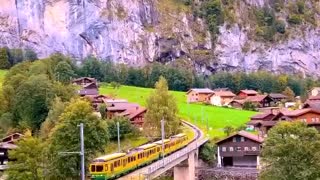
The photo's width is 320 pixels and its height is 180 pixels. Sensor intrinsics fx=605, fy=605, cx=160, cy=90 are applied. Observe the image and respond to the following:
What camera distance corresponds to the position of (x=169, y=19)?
182 meters

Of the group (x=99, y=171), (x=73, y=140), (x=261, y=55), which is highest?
(x=261, y=55)

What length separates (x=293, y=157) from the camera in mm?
42156

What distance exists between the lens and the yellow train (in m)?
38.6

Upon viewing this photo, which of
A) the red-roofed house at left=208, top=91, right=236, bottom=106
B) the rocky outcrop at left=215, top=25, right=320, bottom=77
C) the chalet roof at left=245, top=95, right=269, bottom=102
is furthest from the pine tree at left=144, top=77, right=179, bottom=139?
the rocky outcrop at left=215, top=25, right=320, bottom=77

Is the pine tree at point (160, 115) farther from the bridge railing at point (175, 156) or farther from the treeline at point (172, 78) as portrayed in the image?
the treeline at point (172, 78)

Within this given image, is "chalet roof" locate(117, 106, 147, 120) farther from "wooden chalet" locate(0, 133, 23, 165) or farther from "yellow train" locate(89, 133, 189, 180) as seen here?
"yellow train" locate(89, 133, 189, 180)

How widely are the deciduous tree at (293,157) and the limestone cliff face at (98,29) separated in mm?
121211

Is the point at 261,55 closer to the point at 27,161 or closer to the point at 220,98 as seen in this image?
the point at 220,98

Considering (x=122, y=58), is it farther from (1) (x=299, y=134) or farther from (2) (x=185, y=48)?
(1) (x=299, y=134)

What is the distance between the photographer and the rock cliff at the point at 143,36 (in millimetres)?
160875

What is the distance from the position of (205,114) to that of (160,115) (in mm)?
28446

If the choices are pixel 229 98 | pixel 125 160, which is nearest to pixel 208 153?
pixel 125 160

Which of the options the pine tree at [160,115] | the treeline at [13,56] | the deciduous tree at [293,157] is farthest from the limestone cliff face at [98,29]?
the deciduous tree at [293,157]

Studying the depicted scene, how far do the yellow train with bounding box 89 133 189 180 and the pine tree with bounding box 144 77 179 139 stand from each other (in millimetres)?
10558
